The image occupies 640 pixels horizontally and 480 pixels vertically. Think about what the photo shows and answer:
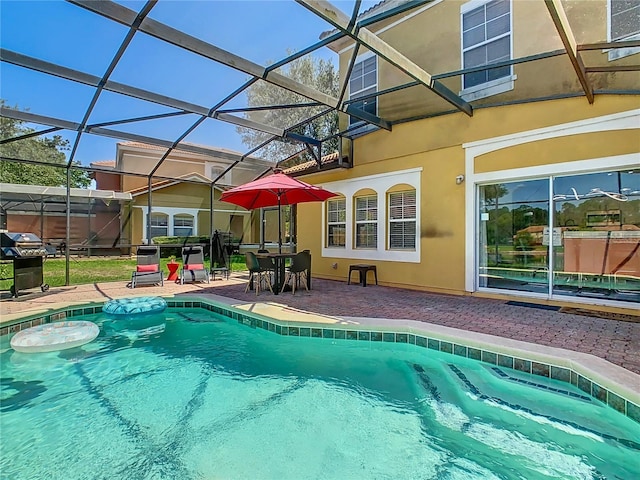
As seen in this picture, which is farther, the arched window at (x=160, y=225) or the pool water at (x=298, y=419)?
the arched window at (x=160, y=225)

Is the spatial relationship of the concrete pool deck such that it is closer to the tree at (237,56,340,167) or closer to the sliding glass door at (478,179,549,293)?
the sliding glass door at (478,179,549,293)

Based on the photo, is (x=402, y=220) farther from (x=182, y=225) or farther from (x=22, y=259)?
(x=182, y=225)

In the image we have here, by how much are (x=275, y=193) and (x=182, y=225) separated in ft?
45.1

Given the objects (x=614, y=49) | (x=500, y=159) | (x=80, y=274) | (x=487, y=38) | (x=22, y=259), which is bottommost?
(x=80, y=274)

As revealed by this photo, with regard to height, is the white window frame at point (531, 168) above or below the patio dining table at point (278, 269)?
above

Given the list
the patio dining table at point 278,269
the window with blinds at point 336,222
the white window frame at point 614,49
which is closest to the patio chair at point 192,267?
the patio dining table at point 278,269

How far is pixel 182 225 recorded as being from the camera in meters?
21.3

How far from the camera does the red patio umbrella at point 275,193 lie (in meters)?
8.62

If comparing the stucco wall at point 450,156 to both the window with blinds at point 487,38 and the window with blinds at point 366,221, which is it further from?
the window with blinds at point 487,38

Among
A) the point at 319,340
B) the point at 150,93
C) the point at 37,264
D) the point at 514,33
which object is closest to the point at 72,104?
the point at 150,93

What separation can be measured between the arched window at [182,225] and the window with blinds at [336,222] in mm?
12361

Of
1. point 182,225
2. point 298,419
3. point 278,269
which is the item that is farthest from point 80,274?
point 298,419

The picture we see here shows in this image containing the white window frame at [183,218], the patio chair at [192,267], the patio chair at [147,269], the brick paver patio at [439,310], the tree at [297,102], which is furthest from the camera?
the white window frame at [183,218]

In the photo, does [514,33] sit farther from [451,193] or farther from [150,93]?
[150,93]
